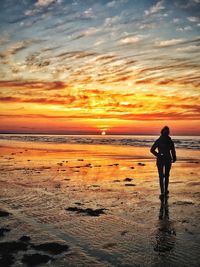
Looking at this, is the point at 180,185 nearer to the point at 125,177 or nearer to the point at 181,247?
the point at 125,177

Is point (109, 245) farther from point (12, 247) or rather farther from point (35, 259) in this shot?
point (12, 247)

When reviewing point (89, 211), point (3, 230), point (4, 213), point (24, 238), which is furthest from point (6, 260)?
point (89, 211)

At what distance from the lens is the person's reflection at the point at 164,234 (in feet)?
18.9

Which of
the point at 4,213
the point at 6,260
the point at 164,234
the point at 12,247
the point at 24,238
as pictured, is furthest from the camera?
the point at 4,213

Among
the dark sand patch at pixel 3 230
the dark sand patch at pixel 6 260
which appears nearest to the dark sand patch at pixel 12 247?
the dark sand patch at pixel 6 260

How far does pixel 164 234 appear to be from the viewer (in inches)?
255

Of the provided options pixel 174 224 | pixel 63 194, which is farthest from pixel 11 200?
pixel 174 224

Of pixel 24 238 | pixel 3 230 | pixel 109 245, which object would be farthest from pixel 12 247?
pixel 109 245

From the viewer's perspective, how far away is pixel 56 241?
19.8ft

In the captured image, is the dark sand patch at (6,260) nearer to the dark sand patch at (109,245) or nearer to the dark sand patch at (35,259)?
the dark sand patch at (35,259)

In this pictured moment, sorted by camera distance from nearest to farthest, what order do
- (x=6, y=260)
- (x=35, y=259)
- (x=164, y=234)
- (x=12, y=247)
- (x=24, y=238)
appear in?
(x=6, y=260), (x=35, y=259), (x=12, y=247), (x=24, y=238), (x=164, y=234)

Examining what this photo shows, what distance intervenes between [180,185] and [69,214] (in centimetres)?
611

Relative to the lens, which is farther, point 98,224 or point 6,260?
point 98,224

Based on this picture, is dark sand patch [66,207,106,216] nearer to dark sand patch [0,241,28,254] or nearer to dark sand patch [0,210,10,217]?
dark sand patch [0,210,10,217]
